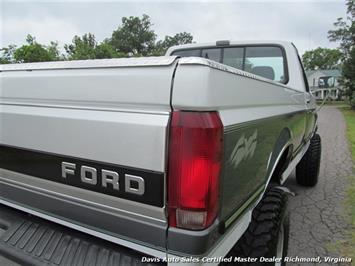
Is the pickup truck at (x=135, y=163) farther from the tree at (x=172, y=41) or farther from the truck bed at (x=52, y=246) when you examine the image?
the tree at (x=172, y=41)

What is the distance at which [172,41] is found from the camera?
62.8 meters

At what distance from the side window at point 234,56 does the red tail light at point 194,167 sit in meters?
2.70

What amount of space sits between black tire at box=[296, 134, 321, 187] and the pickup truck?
3.18 m

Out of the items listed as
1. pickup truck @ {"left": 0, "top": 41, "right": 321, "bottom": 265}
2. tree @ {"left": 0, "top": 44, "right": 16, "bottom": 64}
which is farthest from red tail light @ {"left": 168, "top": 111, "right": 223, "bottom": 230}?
tree @ {"left": 0, "top": 44, "right": 16, "bottom": 64}

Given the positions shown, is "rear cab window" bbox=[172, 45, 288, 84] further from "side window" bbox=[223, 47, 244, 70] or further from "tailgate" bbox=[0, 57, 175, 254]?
"tailgate" bbox=[0, 57, 175, 254]

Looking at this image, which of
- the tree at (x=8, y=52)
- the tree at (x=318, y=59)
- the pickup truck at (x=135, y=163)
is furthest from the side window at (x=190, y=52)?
the tree at (x=318, y=59)

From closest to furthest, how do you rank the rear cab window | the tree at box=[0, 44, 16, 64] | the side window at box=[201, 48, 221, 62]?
the rear cab window < the side window at box=[201, 48, 221, 62] < the tree at box=[0, 44, 16, 64]

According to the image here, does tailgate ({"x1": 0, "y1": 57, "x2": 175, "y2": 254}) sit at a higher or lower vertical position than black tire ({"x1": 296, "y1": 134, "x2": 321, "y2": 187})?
higher

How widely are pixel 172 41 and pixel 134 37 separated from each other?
10780mm

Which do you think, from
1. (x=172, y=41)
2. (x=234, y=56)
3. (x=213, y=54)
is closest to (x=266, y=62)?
(x=234, y=56)

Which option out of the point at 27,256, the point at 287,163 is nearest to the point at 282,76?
the point at 287,163

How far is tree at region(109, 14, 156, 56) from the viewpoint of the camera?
5362cm

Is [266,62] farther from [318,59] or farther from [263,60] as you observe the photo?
[318,59]

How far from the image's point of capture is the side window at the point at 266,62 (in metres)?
3.77
